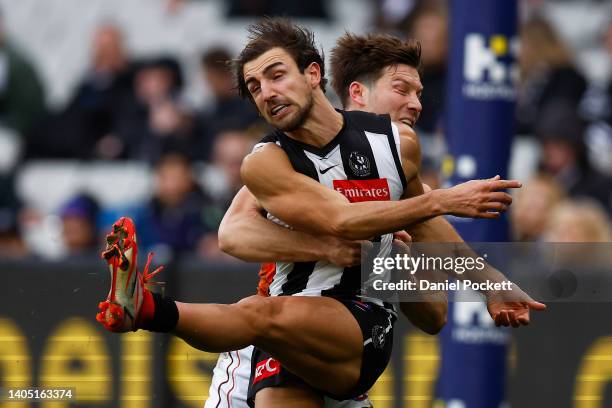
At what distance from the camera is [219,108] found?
1213 cm

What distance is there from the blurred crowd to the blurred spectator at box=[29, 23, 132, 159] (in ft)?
0.04

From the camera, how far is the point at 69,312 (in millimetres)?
9148

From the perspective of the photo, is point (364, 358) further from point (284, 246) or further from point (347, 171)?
point (347, 171)

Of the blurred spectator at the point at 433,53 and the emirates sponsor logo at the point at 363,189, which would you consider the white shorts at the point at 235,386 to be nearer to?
the emirates sponsor logo at the point at 363,189

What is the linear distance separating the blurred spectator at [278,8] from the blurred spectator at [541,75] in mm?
2145

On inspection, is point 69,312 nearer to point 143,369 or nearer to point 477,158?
point 143,369

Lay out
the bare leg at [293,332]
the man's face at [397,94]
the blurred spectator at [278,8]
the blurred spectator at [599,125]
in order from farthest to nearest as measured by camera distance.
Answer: the blurred spectator at [278,8] < the blurred spectator at [599,125] < the man's face at [397,94] < the bare leg at [293,332]

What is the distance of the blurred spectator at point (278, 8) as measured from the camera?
13.3 meters

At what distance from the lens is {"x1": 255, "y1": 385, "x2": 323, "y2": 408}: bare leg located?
21.1 feet

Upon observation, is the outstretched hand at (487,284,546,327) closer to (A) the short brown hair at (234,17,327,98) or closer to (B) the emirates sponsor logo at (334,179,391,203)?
(B) the emirates sponsor logo at (334,179,391,203)

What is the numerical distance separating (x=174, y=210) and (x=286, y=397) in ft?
15.7

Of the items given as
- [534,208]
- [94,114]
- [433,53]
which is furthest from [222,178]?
[534,208]

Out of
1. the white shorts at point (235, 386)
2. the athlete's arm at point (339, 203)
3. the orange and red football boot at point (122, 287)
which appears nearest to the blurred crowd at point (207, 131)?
the white shorts at point (235, 386)

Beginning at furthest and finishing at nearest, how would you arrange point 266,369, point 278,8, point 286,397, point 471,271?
point 278,8 → point 471,271 → point 266,369 → point 286,397
